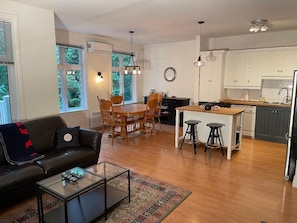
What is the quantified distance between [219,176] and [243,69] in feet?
11.4

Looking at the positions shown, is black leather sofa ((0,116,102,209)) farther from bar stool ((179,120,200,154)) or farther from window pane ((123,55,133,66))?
window pane ((123,55,133,66))

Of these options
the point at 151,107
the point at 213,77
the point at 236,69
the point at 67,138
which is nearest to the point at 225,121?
the point at 151,107

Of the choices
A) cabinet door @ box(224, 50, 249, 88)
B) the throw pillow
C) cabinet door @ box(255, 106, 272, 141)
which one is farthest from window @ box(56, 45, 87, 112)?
cabinet door @ box(255, 106, 272, 141)

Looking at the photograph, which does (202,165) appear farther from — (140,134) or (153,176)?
(140,134)

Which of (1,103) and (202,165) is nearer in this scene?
(1,103)

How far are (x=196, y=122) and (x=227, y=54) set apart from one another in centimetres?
261

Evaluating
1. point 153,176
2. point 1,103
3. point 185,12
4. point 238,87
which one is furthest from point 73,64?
point 238,87

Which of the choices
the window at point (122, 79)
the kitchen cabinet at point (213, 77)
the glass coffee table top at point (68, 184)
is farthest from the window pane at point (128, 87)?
the glass coffee table top at point (68, 184)

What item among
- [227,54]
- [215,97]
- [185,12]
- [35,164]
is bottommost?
[35,164]

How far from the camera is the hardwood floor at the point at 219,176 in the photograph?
2500mm

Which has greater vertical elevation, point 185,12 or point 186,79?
point 185,12

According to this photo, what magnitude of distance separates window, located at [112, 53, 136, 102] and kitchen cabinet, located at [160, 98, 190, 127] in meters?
1.36

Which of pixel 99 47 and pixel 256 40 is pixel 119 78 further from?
pixel 256 40

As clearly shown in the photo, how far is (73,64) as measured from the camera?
5.89 meters
